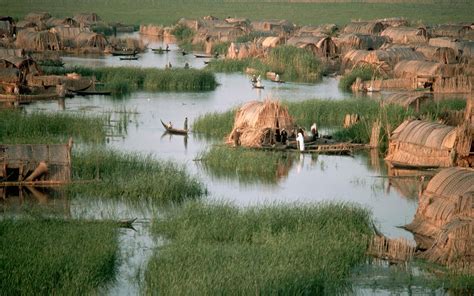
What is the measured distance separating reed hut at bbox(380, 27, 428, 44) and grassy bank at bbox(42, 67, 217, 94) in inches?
666

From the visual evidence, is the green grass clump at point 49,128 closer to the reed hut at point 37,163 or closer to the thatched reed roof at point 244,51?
the reed hut at point 37,163

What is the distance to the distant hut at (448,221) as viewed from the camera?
660 inches

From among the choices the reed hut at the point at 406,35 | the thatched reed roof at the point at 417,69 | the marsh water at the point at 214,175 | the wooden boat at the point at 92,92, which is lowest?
the marsh water at the point at 214,175

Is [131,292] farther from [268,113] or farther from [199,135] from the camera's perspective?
[199,135]

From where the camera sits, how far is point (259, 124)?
28250 millimetres

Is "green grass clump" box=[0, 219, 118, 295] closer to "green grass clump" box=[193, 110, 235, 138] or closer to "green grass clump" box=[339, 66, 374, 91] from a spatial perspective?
"green grass clump" box=[193, 110, 235, 138]

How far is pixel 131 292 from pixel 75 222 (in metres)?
3.58

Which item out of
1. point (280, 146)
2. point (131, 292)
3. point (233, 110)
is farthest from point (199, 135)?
point (131, 292)

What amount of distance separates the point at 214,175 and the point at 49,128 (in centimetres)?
549

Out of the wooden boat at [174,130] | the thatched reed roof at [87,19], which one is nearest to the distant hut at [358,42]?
the wooden boat at [174,130]

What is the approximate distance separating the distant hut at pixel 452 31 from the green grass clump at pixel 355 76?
60.2ft

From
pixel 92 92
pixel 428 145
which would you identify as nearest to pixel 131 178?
pixel 428 145

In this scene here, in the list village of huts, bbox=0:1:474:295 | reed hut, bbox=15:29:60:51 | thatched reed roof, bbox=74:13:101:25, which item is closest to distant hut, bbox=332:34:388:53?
village of huts, bbox=0:1:474:295

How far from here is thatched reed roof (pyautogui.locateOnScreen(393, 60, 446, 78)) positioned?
4144 cm
